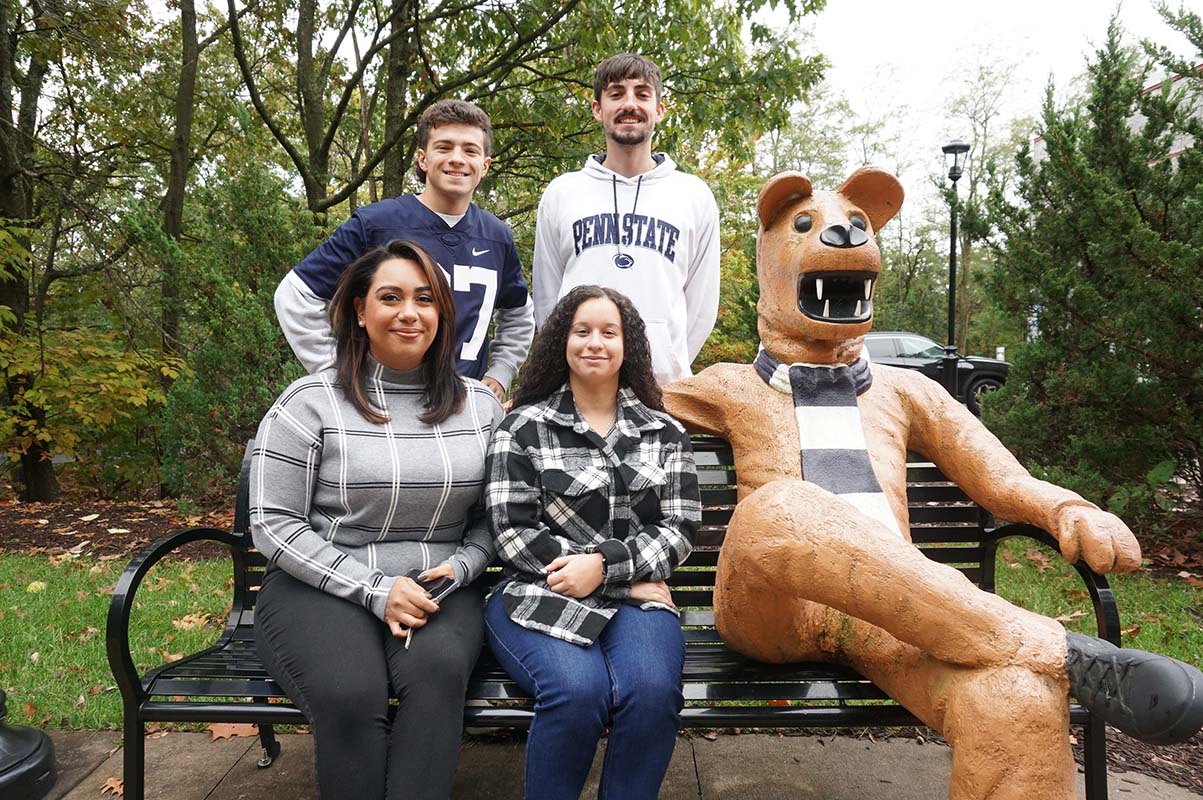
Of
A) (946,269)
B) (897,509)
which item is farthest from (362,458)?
(946,269)

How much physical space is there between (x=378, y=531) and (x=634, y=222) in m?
1.45

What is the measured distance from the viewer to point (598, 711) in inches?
76.7

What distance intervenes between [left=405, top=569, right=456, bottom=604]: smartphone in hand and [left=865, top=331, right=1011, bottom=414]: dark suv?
12.5 meters

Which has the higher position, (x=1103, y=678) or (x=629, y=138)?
(x=629, y=138)

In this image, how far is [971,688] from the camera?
180 cm

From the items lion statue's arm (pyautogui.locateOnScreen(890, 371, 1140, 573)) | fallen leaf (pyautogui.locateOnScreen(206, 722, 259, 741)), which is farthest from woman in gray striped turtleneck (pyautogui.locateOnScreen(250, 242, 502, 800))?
lion statue's arm (pyautogui.locateOnScreen(890, 371, 1140, 573))

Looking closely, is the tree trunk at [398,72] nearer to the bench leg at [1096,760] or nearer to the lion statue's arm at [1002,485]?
the lion statue's arm at [1002,485]

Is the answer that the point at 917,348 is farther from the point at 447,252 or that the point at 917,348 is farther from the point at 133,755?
the point at 133,755

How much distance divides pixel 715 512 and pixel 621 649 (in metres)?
0.94

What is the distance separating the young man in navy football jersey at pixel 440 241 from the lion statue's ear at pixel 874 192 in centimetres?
98

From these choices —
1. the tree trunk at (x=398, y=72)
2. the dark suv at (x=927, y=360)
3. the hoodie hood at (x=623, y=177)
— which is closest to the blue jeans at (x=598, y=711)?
the hoodie hood at (x=623, y=177)

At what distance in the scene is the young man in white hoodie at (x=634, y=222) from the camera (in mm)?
2947

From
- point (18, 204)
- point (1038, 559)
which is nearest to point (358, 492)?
point (1038, 559)

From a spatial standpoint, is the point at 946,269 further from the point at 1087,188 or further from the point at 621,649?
the point at 621,649
